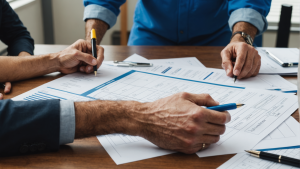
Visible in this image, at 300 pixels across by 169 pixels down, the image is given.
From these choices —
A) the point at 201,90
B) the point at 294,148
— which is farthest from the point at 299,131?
the point at 201,90

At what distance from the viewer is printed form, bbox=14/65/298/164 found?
0.59 meters

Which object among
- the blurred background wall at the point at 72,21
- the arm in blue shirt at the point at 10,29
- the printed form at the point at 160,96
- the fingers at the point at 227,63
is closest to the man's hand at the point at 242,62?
the fingers at the point at 227,63

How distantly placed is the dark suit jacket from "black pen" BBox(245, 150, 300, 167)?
40 centimetres

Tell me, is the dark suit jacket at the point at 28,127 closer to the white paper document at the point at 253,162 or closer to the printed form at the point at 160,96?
the printed form at the point at 160,96

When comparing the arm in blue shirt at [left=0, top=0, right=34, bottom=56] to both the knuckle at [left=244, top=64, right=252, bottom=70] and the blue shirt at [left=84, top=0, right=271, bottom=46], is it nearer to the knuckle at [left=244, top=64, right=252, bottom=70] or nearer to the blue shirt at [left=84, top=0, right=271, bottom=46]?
the blue shirt at [left=84, top=0, right=271, bottom=46]

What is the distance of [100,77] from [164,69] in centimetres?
24

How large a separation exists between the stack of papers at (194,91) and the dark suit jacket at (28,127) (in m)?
0.11

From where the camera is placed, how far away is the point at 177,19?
1467 millimetres

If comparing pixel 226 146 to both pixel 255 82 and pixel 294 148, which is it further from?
pixel 255 82

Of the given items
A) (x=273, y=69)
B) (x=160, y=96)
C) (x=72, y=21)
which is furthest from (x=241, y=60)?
(x=72, y=21)

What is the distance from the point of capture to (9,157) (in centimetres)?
56

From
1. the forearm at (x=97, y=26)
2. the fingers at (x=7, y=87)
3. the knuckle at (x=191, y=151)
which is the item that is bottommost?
the knuckle at (x=191, y=151)

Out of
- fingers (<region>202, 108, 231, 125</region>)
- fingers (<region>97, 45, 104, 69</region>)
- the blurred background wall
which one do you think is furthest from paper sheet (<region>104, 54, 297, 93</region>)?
the blurred background wall

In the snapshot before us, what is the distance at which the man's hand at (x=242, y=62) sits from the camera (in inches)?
37.9
